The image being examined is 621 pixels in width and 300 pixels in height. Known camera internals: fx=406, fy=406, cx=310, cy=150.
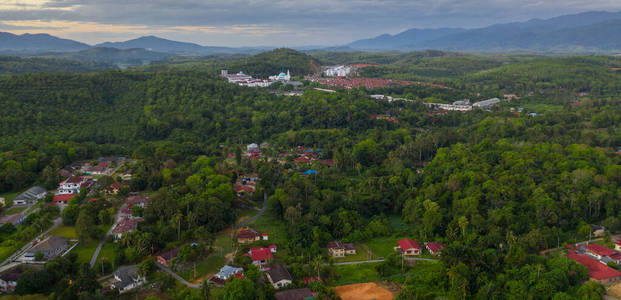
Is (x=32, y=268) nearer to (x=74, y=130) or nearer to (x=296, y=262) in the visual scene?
(x=296, y=262)

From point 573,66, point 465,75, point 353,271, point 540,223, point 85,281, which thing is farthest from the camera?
point 465,75

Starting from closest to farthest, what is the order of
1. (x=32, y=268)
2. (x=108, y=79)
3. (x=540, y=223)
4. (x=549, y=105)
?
1. (x=32, y=268)
2. (x=540, y=223)
3. (x=108, y=79)
4. (x=549, y=105)

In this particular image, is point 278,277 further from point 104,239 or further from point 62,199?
point 62,199

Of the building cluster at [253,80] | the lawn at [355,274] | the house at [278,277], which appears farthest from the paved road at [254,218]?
the building cluster at [253,80]

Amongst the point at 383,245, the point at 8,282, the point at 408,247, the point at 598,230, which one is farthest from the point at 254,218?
the point at 598,230

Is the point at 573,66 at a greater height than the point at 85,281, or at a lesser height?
greater

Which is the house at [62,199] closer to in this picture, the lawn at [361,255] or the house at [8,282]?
the house at [8,282]

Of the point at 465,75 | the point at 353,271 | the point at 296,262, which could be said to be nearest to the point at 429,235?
the point at 353,271
